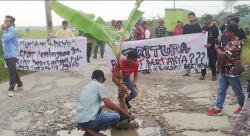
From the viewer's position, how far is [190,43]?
10969 millimetres

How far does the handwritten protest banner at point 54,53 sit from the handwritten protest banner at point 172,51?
1756 mm

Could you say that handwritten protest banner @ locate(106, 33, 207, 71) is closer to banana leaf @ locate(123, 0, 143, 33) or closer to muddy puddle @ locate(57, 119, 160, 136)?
banana leaf @ locate(123, 0, 143, 33)

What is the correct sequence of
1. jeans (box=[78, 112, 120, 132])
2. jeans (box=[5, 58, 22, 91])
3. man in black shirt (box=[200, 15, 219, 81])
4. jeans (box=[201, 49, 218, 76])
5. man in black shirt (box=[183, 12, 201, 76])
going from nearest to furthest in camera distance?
jeans (box=[78, 112, 120, 132]) < jeans (box=[5, 58, 22, 91]) < man in black shirt (box=[200, 15, 219, 81]) < jeans (box=[201, 49, 218, 76]) < man in black shirt (box=[183, 12, 201, 76])

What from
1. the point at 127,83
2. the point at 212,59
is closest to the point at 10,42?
the point at 127,83

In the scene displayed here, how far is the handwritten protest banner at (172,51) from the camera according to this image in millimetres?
10953

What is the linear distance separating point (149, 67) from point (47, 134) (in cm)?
473

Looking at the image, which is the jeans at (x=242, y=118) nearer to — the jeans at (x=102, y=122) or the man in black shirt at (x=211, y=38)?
the jeans at (x=102, y=122)

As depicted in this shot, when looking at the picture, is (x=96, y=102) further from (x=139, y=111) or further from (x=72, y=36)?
(x=72, y=36)

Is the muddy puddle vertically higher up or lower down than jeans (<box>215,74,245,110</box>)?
lower down

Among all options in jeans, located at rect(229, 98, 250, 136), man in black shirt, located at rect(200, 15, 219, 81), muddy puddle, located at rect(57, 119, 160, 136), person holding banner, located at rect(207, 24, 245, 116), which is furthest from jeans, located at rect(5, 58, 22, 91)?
jeans, located at rect(229, 98, 250, 136)

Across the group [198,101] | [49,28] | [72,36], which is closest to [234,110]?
[198,101]

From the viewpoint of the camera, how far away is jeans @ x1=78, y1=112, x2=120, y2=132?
21.5 feet

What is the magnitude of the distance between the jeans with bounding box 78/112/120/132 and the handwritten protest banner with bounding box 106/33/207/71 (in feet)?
13.7

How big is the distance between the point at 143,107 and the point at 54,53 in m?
4.76
